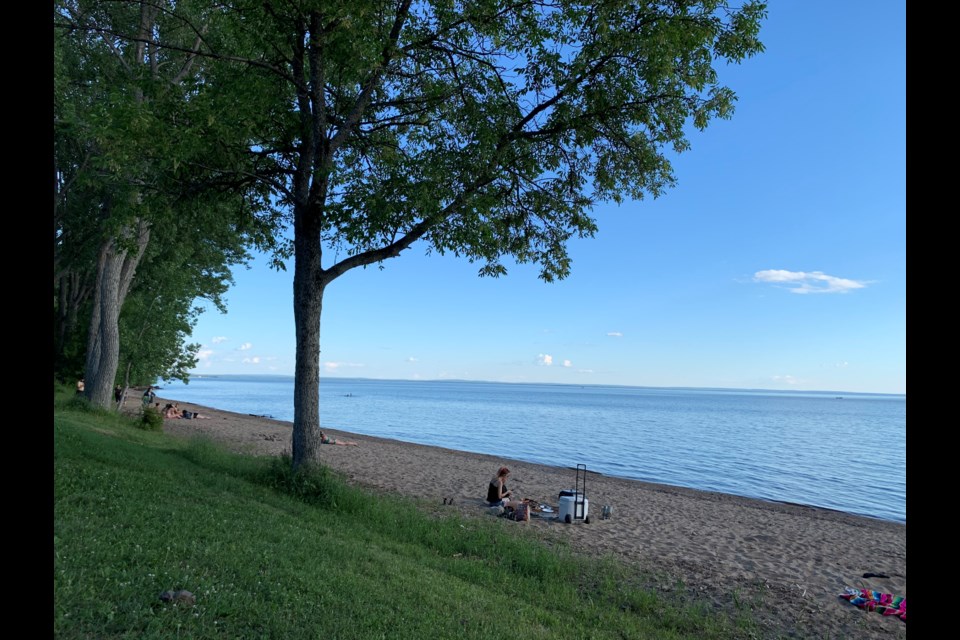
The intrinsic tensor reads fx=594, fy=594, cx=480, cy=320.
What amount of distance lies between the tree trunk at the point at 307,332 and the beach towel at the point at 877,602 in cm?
1037

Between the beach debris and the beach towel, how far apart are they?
33.5ft

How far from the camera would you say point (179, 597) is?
5.28m


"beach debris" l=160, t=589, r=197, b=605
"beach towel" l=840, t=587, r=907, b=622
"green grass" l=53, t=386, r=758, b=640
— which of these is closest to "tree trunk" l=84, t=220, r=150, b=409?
"green grass" l=53, t=386, r=758, b=640

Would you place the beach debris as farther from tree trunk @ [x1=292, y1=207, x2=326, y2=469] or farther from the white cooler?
the white cooler

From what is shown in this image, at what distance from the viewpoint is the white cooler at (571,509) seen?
15000 mm

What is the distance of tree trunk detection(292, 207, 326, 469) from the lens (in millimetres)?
12641

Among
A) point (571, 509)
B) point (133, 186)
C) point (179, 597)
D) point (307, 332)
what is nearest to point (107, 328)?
point (133, 186)

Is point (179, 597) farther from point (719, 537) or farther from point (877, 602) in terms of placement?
point (719, 537)

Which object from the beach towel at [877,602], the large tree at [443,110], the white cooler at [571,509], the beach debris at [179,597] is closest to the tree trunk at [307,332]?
the large tree at [443,110]

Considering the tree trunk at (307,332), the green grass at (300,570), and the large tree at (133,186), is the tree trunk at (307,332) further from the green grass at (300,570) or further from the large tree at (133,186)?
the large tree at (133,186)

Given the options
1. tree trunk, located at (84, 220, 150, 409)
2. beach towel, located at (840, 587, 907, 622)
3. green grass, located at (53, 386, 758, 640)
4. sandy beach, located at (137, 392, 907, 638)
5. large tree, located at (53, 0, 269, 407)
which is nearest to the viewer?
green grass, located at (53, 386, 758, 640)

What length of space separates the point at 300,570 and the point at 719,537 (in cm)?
1203
